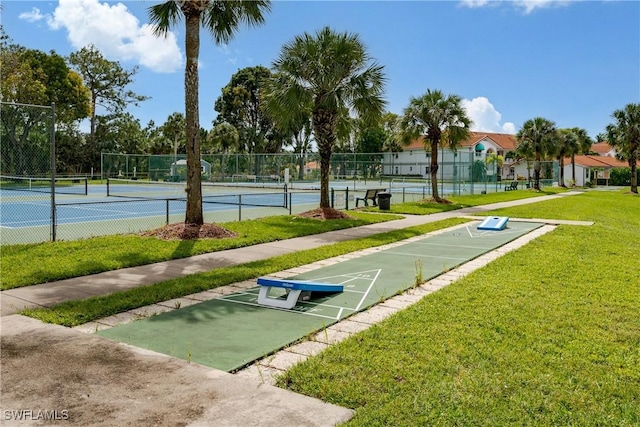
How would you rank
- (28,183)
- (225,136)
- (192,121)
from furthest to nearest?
(225,136) → (28,183) → (192,121)

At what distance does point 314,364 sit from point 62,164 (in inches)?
2336

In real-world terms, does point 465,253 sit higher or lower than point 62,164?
lower

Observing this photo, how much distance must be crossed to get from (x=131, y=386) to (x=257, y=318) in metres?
2.19

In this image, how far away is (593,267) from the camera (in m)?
9.33

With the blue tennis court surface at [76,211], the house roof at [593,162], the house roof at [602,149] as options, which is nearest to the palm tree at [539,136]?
the house roof at [593,162]

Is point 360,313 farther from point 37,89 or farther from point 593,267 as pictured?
point 37,89

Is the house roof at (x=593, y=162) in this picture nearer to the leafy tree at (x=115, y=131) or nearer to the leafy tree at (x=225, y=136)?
the leafy tree at (x=225, y=136)

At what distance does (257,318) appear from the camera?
20.3ft

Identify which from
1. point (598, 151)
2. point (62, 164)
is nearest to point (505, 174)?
point (598, 151)

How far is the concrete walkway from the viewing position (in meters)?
3.64

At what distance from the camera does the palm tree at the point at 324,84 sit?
18.0m

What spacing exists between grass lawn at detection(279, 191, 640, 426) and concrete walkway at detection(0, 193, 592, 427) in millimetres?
287

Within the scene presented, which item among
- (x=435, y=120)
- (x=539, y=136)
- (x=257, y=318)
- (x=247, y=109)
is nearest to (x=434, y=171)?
(x=435, y=120)

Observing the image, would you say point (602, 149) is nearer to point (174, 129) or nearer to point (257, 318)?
point (174, 129)
